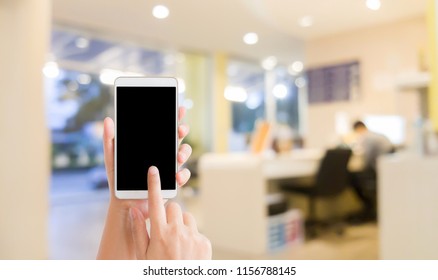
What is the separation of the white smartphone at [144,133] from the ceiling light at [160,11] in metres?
0.49

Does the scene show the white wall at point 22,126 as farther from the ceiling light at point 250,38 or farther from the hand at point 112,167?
the ceiling light at point 250,38

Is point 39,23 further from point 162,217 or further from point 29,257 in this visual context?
point 162,217

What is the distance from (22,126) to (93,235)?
4.31ft

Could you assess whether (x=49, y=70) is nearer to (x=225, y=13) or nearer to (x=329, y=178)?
(x=225, y=13)

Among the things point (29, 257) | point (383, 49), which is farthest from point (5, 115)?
point (383, 49)

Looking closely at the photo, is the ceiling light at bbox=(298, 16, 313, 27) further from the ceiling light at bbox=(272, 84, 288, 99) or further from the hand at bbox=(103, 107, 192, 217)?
the ceiling light at bbox=(272, 84, 288, 99)

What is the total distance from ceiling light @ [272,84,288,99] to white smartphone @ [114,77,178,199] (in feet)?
11.1

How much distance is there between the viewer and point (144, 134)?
2.48ft

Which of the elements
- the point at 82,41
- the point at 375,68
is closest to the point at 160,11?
the point at 82,41

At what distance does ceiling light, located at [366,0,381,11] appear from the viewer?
1.22 m

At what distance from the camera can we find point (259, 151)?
2.41m

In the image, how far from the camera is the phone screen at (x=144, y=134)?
74cm

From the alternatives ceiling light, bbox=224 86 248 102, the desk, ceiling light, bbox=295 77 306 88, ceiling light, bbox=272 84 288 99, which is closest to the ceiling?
the desk
